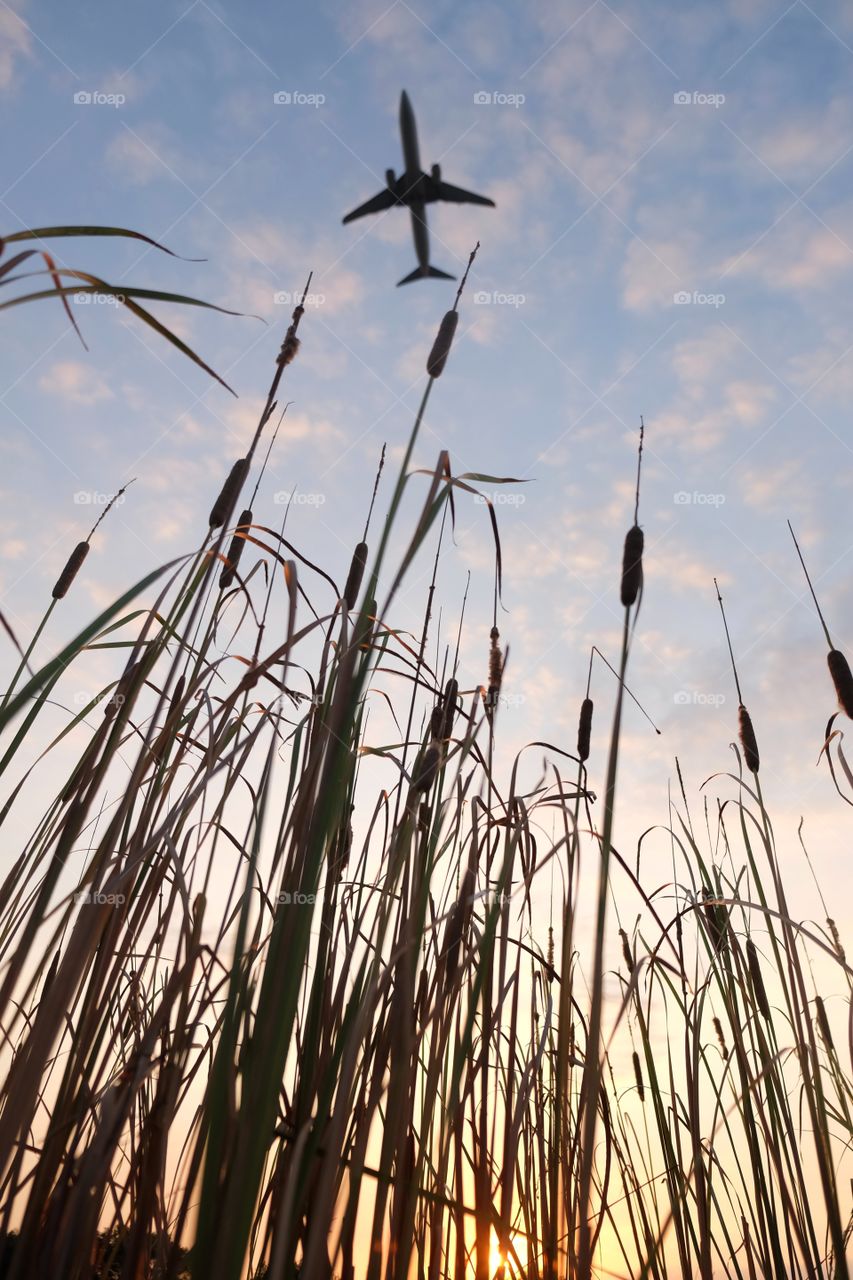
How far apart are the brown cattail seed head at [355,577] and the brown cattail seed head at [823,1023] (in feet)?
4.92

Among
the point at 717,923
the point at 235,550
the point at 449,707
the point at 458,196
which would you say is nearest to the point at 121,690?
the point at 235,550

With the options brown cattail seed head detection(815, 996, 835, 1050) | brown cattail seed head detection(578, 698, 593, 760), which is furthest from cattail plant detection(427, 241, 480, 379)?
brown cattail seed head detection(815, 996, 835, 1050)

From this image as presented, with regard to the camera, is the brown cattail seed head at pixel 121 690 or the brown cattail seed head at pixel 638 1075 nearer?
the brown cattail seed head at pixel 121 690

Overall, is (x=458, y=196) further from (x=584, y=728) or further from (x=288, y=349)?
(x=584, y=728)

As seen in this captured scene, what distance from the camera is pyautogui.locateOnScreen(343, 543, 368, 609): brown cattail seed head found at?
150 cm

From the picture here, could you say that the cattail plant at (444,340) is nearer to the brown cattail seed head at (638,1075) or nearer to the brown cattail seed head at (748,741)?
the brown cattail seed head at (748,741)

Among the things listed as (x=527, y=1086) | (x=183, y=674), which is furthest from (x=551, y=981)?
(x=183, y=674)

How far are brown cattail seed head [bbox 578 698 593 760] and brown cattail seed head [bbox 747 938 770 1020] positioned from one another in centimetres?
69

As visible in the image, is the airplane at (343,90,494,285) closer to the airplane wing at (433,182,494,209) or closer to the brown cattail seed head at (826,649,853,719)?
the airplane wing at (433,182,494,209)

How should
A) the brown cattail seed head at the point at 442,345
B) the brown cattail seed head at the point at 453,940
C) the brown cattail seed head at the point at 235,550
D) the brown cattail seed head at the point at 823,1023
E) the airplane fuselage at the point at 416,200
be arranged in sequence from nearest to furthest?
the brown cattail seed head at the point at 442,345
the airplane fuselage at the point at 416,200
the brown cattail seed head at the point at 453,940
the brown cattail seed head at the point at 235,550
the brown cattail seed head at the point at 823,1023

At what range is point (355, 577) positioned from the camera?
1559 millimetres

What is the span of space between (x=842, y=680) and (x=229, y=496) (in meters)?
1.52

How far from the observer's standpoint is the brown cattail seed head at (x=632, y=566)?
106 cm

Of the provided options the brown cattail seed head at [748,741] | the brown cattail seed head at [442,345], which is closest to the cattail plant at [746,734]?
the brown cattail seed head at [748,741]
